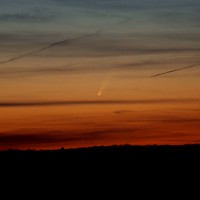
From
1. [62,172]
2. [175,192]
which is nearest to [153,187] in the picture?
[175,192]

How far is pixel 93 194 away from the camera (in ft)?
187

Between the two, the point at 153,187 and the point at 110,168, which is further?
the point at 110,168

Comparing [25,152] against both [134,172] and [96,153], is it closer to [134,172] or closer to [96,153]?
[96,153]

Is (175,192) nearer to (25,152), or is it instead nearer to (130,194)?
(130,194)

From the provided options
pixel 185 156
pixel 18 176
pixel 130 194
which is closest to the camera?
pixel 130 194

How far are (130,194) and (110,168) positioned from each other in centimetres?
745

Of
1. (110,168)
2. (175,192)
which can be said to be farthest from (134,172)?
(175,192)

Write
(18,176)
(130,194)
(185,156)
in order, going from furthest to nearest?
(185,156) → (18,176) → (130,194)

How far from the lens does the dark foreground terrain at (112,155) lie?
66.1m

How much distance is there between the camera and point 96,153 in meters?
68.3

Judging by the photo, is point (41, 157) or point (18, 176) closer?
point (18, 176)

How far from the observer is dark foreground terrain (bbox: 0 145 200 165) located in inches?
2601

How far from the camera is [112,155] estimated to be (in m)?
67.1

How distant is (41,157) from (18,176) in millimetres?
6571
